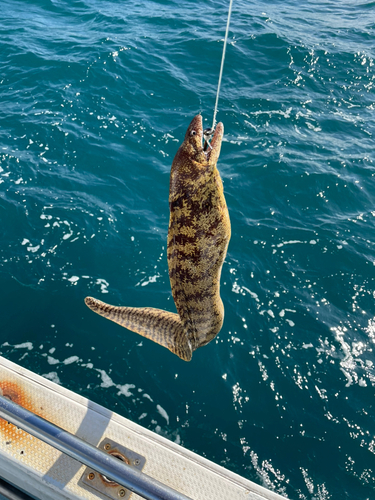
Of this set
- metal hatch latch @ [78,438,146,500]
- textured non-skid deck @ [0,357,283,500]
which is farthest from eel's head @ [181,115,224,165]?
metal hatch latch @ [78,438,146,500]

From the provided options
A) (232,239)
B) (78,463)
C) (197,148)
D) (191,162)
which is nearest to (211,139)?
(197,148)

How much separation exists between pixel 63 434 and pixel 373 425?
607cm

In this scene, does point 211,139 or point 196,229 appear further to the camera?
point 211,139

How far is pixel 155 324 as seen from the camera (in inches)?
215

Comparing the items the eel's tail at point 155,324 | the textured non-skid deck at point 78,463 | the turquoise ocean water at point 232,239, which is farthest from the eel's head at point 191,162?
the turquoise ocean water at point 232,239

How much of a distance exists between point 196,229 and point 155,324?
2065 mm

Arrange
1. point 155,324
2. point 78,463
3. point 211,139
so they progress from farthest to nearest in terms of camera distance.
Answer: point 155,324 → point 78,463 → point 211,139

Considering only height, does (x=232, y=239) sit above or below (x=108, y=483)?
above

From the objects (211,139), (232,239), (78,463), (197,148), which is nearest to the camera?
(197,148)

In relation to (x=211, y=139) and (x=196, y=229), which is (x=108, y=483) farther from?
(x=211, y=139)

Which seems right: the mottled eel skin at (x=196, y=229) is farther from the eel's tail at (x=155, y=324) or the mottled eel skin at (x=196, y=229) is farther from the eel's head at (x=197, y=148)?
the eel's tail at (x=155, y=324)

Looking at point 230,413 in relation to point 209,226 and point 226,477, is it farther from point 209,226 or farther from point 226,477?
point 209,226

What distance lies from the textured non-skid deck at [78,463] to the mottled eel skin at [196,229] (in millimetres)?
1751

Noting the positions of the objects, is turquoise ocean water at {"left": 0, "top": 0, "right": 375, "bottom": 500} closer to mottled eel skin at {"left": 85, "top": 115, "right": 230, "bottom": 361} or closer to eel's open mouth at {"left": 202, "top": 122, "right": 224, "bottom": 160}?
mottled eel skin at {"left": 85, "top": 115, "right": 230, "bottom": 361}
